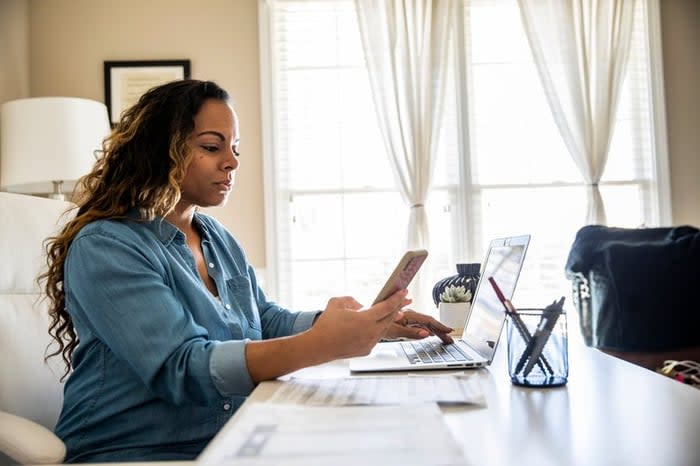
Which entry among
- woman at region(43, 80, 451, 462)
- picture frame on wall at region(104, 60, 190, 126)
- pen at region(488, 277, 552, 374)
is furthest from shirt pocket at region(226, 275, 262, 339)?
picture frame on wall at region(104, 60, 190, 126)

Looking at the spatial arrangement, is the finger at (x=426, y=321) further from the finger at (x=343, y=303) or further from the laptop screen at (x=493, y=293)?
the finger at (x=343, y=303)

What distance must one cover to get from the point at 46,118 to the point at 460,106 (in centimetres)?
208

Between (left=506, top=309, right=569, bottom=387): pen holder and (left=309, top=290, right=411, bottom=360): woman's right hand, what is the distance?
212 millimetres

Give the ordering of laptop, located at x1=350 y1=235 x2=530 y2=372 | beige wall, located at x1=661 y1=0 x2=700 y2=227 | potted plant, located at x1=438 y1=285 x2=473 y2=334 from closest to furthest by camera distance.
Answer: laptop, located at x1=350 y1=235 x2=530 y2=372 < potted plant, located at x1=438 y1=285 x2=473 y2=334 < beige wall, located at x1=661 y1=0 x2=700 y2=227

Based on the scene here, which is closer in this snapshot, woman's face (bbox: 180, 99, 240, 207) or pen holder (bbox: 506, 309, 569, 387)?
pen holder (bbox: 506, 309, 569, 387)

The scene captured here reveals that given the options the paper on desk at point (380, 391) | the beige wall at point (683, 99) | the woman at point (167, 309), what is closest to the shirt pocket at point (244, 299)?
the woman at point (167, 309)

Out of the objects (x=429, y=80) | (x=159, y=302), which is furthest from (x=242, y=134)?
(x=159, y=302)

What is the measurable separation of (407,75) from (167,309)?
2.63m

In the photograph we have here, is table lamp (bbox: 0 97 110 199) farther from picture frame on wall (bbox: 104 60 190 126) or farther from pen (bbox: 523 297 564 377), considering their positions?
pen (bbox: 523 297 564 377)

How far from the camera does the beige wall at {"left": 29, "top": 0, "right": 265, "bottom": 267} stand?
3.39 metres

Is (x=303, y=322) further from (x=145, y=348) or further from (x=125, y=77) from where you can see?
(x=125, y=77)

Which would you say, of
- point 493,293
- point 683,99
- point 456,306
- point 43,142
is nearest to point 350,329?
point 493,293

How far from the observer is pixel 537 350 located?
1.00 metres

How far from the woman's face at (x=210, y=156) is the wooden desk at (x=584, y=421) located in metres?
0.46
